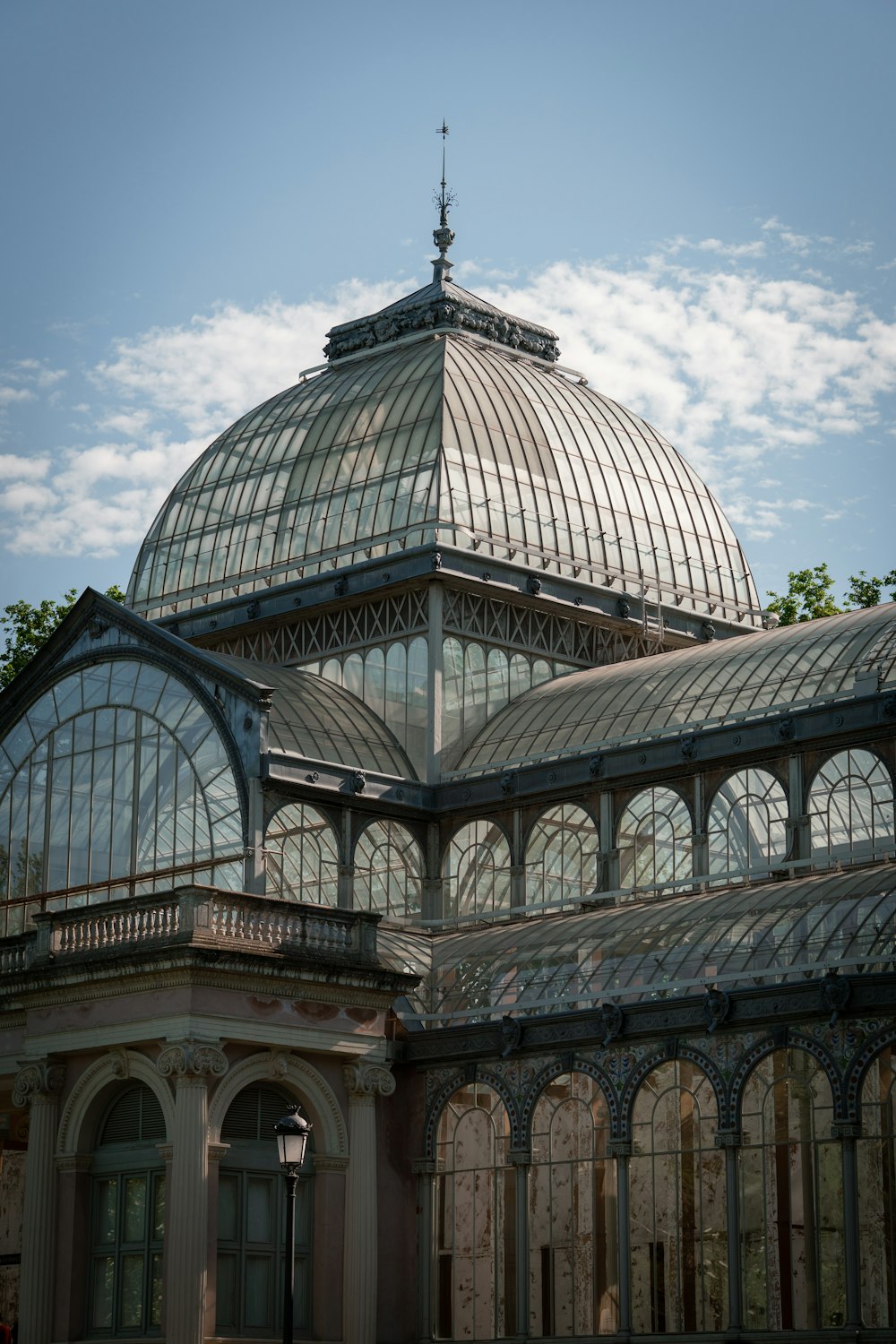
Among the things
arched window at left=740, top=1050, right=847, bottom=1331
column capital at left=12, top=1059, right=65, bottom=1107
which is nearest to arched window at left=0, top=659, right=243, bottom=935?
column capital at left=12, top=1059, right=65, bottom=1107

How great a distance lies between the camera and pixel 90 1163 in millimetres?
45219

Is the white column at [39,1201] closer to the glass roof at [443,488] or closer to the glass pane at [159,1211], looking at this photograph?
the glass pane at [159,1211]

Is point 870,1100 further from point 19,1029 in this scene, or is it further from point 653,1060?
point 19,1029

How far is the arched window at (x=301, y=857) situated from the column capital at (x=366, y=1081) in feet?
19.4

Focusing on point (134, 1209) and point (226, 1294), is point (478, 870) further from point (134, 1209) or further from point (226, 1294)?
point (226, 1294)

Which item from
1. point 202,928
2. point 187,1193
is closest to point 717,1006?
point 202,928

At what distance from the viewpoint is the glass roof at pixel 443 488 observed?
193 ft

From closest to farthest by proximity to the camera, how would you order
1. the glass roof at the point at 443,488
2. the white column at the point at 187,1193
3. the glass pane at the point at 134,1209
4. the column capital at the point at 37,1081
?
the white column at the point at 187,1193, the glass pane at the point at 134,1209, the column capital at the point at 37,1081, the glass roof at the point at 443,488

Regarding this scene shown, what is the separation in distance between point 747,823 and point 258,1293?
45.6 feet

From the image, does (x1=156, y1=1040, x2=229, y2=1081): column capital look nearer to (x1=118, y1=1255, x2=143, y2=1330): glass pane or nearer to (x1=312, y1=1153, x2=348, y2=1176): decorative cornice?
(x1=312, y1=1153, x2=348, y2=1176): decorative cornice

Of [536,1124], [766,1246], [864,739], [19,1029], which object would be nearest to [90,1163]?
[19,1029]

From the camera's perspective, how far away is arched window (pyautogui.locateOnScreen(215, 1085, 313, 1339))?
43406 millimetres

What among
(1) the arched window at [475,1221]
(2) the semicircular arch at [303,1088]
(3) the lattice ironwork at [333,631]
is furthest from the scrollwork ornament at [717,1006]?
(3) the lattice ironwork at [333,631]

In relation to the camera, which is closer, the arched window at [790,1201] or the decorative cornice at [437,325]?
the arched window at [790,1201]
